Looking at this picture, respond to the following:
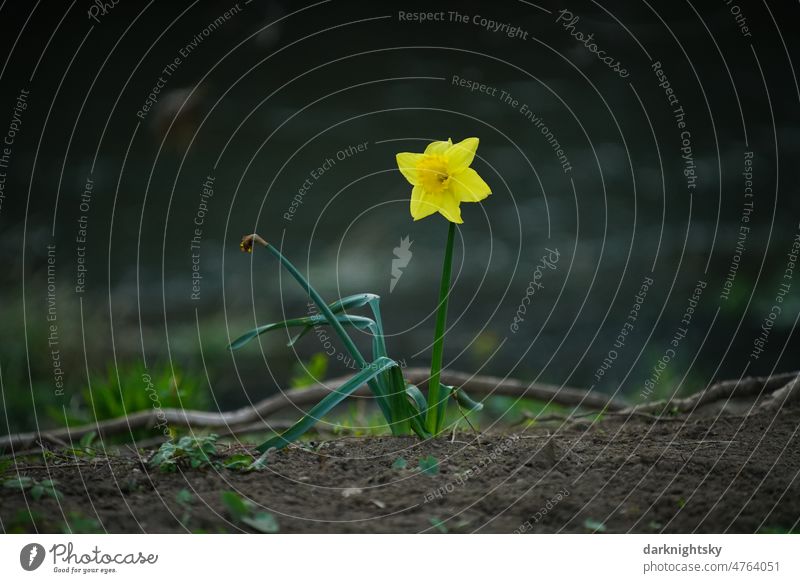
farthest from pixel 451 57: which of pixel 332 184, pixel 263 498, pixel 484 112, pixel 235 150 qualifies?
pixel 263 498

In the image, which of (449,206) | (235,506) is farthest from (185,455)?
(449,206)

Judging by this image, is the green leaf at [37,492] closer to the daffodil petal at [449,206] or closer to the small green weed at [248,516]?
the small green weed at [248,516]

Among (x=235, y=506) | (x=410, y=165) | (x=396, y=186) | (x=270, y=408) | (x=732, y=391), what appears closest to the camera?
(x=235, y=506)

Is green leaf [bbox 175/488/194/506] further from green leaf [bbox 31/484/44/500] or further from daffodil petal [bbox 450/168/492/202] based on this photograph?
daffodil petal [bbox 450/168/492/202]

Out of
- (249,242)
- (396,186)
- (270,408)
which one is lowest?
(270,408)

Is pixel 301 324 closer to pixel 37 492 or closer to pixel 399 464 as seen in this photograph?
pixel 399 464

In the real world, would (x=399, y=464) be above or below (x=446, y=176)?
below
